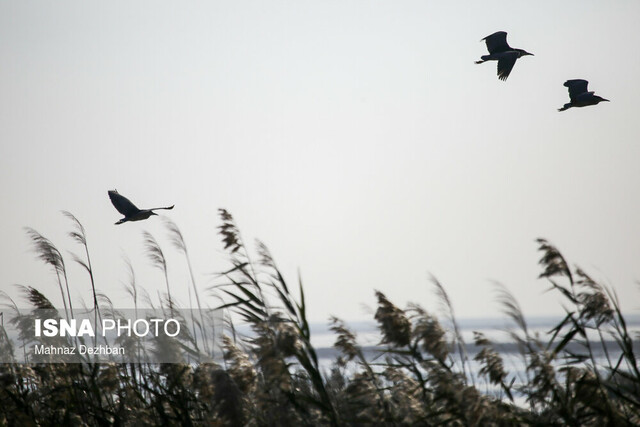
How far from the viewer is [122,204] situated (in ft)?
26.1

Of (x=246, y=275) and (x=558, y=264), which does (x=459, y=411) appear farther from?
(x=246, y=275)

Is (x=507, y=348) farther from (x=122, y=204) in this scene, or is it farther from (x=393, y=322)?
(x=393, y=322)

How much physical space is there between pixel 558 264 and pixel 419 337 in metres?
0.88

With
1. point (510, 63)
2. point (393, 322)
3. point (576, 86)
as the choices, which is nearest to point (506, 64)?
point (510, 63)

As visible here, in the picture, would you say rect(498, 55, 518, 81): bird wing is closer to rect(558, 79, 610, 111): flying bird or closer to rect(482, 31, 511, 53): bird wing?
rect(482, 31, 511, 53): bird wing

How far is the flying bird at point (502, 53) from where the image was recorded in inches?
486

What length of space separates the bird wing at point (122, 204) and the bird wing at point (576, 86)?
6.96 m

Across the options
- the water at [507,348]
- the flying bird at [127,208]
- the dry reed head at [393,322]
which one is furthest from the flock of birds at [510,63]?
the dry reed head at [393,322]

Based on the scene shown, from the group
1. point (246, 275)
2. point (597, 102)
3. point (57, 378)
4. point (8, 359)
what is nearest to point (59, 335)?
point (57, 378)

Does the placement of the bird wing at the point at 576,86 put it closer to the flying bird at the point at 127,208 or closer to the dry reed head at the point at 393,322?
the flying bird at the point at 127,208

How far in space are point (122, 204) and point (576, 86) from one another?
23.7 feet

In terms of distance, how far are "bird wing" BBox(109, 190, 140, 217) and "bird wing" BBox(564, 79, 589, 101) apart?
6965mm

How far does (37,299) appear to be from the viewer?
226 inches

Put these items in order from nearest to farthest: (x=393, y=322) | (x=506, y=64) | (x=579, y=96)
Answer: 1. (x=393, y=322)
2. (x=579, y=96)
3. (x=506, y=64)
